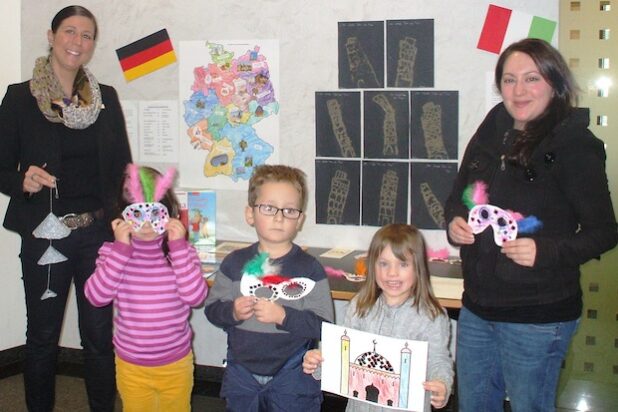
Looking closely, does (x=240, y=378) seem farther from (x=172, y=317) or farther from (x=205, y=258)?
(x=205, y=258)

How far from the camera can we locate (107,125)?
2.97m

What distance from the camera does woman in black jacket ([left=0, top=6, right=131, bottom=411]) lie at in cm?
285

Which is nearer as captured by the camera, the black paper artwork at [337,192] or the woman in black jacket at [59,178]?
the woman in black jacket at [59,178]

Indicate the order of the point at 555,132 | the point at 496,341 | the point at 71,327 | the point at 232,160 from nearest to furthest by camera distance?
the point at 555,132 < the point at 496,341 < the point at 232,160 < the point at 71,327

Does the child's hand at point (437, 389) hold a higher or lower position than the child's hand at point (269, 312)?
lower

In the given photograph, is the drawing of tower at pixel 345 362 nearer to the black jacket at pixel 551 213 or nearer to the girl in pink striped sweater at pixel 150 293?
the black jacket at pixel 551 213

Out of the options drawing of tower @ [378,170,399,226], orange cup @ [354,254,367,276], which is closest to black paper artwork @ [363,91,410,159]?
drawing of tower @ [378,170,399,226]

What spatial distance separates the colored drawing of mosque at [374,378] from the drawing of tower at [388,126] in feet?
5.02

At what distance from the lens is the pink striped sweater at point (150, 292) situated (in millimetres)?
2463

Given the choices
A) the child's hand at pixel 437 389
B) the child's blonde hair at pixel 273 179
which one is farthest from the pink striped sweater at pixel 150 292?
the child's hand at pixel 437 389

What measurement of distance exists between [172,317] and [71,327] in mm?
2015

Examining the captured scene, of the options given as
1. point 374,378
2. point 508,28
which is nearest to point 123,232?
point 374,378

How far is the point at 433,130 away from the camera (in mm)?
3369

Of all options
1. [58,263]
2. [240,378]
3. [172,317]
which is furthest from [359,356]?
[58,263]
